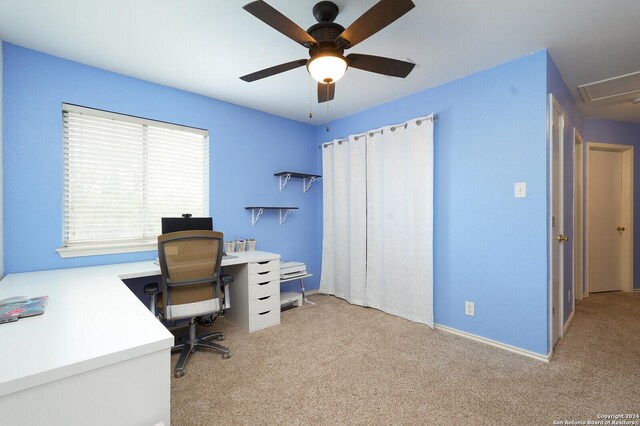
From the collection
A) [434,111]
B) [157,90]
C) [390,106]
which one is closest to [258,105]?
[157,90]

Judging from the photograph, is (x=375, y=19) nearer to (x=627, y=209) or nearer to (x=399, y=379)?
(x=399, y=379)

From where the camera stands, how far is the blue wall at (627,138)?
159 inches

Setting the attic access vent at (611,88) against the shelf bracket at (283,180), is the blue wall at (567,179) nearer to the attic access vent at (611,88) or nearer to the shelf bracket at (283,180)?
the attic access vent at (611,88)

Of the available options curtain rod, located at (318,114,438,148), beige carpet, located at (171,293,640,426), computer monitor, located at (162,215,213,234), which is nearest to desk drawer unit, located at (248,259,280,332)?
beige carpet, located at (171,293,640,426)

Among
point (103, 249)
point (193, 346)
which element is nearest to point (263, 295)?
point (193, 346)

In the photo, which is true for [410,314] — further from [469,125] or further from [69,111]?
[69,111]

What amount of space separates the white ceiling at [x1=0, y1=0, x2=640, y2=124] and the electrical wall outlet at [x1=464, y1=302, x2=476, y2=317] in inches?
82.1

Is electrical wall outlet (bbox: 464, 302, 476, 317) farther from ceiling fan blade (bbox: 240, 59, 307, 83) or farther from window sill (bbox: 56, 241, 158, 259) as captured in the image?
window sill (bbox: 56, 241, 158, 259)

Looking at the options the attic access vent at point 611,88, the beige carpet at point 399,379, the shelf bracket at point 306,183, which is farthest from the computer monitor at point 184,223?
the attic access vent at point 611,88

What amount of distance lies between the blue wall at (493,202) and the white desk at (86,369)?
8.22ft

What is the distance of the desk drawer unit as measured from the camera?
279 centimetres

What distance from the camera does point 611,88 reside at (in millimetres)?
2922

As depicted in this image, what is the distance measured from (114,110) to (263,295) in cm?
213

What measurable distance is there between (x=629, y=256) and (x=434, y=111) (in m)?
3.91
